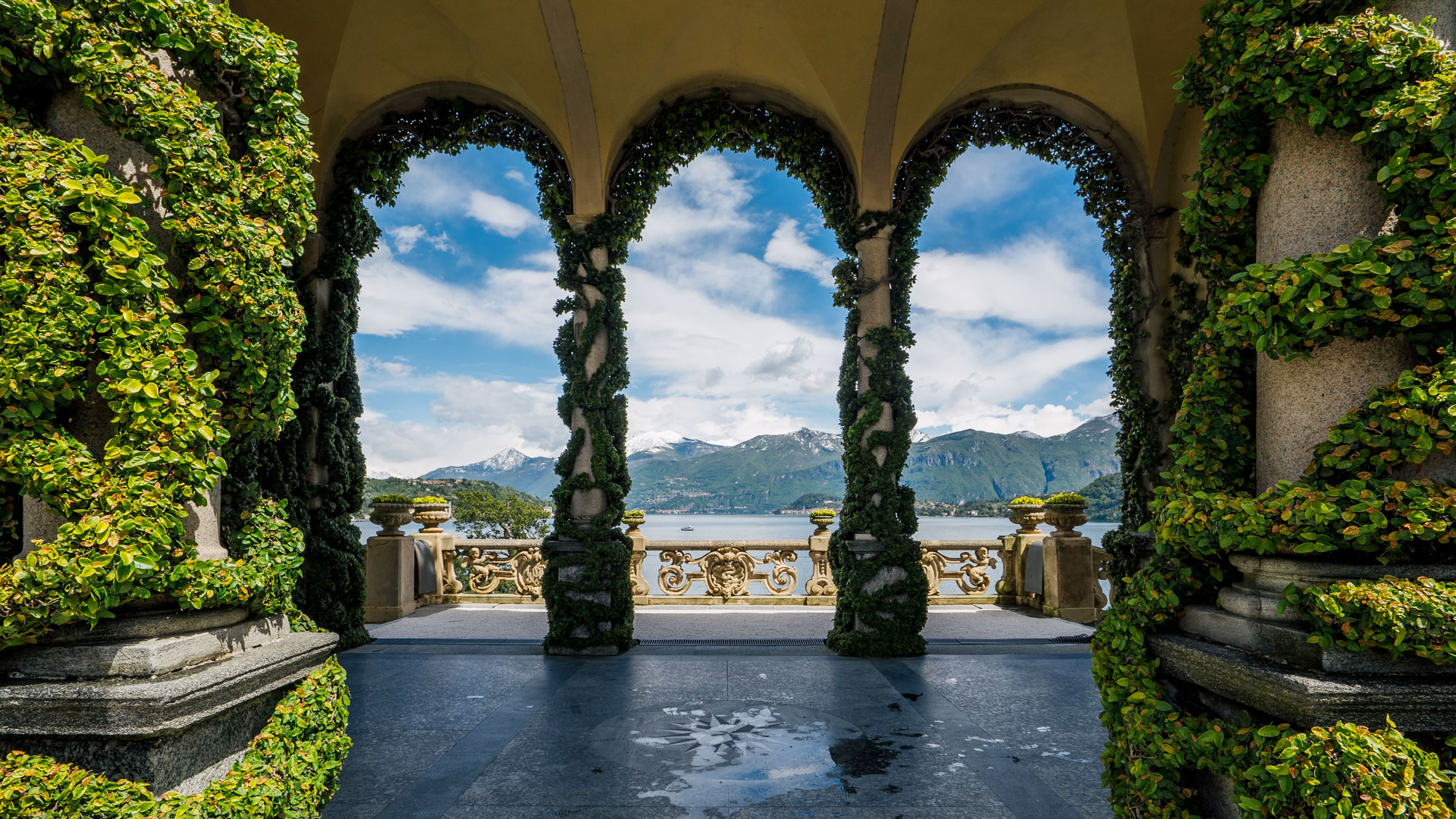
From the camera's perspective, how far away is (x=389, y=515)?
9.05m

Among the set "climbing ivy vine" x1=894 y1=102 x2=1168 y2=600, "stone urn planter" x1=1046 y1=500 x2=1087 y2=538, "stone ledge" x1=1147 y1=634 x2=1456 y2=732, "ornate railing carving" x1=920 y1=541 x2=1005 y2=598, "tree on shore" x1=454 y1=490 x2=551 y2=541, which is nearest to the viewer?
"stone ledge" x1=1147 y1=634 x2=1456 y2=732

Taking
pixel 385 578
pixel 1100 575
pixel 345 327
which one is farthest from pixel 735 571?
pixel 345 327

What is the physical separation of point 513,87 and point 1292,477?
7.20 m

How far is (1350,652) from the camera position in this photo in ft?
6.86

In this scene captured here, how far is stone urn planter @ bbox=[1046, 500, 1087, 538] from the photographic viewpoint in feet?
29.0

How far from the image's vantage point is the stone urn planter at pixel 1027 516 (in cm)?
956

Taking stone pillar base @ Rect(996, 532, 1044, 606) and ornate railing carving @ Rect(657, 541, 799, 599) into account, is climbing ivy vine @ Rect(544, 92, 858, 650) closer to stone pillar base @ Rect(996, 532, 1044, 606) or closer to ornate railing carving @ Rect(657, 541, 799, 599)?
ornate railing carving @ Rect(657, 541, 799, 599)

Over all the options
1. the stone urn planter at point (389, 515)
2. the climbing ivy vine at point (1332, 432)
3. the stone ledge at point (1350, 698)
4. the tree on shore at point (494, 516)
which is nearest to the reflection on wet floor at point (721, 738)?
the climbing ivy vine at point (1332, 432)

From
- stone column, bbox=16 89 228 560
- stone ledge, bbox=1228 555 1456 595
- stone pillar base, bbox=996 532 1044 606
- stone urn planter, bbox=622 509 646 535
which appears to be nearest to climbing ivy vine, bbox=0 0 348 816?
stone column, bbox=16 89 228 560

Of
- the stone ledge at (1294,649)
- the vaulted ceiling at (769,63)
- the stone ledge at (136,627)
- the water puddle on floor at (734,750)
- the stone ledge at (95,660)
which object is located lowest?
the water puddle on floor at (734,750)

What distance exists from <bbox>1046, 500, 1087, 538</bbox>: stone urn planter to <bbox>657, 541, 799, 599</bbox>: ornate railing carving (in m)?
3.55

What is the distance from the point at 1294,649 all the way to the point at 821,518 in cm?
802

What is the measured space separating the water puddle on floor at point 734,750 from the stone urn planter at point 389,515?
5686mm

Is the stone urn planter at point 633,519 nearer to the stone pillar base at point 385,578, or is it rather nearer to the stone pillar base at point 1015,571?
the stone pillar base at point 385,578
